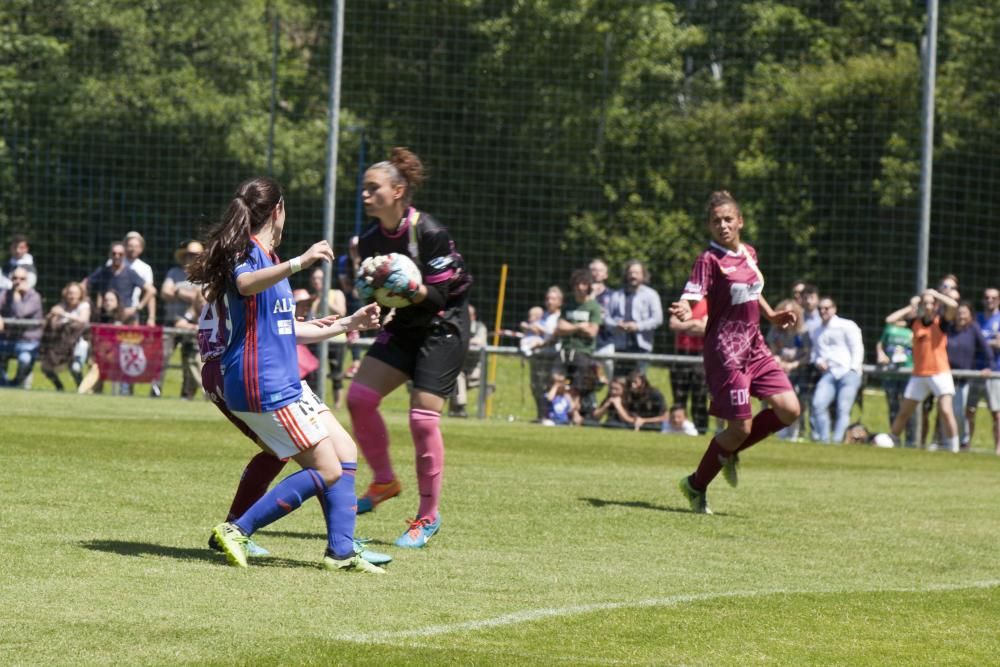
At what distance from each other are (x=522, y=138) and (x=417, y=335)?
68.9 ft

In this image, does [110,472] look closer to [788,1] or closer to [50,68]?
[50,68]

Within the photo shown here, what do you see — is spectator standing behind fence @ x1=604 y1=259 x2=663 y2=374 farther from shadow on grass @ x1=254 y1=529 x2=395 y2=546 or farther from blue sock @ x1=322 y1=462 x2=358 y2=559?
blue sock @ x1=322 y1=462 x2=358 y2=559

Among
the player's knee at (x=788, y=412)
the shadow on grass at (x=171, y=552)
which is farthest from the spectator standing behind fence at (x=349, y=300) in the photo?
the shadow on grass at (x=171, y=552)

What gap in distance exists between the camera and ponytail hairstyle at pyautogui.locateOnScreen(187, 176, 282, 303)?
711 centimetres

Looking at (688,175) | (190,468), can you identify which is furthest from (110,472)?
(688,175)

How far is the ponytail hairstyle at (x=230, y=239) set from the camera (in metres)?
7.11

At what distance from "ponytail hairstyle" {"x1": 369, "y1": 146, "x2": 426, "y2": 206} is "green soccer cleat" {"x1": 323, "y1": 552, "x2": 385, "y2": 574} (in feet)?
6.71

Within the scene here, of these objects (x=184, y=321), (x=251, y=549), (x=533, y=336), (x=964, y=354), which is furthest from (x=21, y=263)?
(x=251, y=549)

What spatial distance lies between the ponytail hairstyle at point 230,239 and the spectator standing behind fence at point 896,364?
13772mm

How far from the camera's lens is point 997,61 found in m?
28.2

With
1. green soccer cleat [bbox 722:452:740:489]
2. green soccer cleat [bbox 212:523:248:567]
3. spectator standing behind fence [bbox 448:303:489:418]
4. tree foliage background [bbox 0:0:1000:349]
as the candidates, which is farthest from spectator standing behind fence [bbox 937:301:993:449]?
green soccer cleat [bbox 212:523:248:567]

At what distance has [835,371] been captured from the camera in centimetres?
1956

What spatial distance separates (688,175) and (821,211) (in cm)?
364

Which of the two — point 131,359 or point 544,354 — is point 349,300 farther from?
point 544,354
